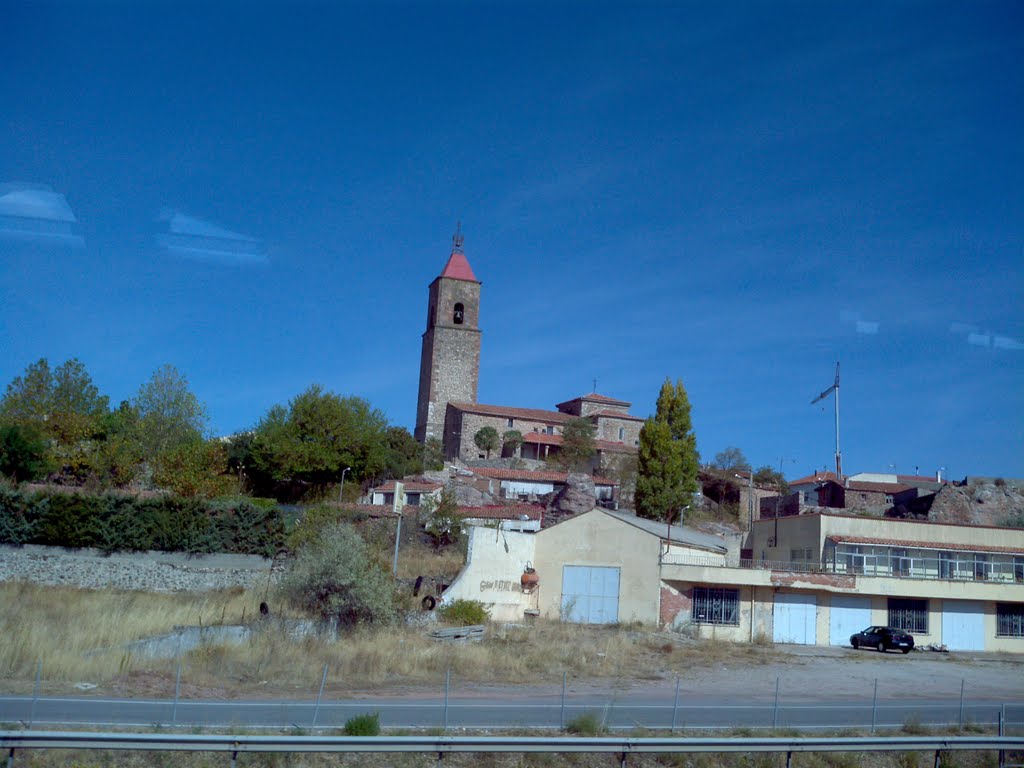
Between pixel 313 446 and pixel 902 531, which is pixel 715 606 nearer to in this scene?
pixel 902 531

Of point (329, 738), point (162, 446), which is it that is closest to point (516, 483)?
point (162, 446)

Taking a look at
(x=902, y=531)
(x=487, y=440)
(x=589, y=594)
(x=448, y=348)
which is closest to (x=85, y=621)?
(x=589, y=594)

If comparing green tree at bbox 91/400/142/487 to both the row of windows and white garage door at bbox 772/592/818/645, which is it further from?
white garage door at bbox 772/592/818/645

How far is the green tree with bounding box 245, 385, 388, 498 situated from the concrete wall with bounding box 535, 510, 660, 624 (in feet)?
76.8

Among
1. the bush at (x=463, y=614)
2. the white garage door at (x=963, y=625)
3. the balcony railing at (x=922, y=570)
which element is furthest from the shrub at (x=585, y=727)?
the white garage door at (x=963, y=625)

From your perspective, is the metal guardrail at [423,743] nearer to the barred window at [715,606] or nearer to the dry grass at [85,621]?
the dry grass at [85,621]

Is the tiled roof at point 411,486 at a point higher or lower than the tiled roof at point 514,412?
lower

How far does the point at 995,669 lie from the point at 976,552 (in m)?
10.7

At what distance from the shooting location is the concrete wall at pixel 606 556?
37.9m

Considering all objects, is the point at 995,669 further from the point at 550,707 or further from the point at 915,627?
the point at 550,707

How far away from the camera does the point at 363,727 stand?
1399 cm

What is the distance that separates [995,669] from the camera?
34.1 metres

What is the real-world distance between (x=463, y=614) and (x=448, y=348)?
62887 mm

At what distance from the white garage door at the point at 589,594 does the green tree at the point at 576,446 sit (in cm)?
3899
